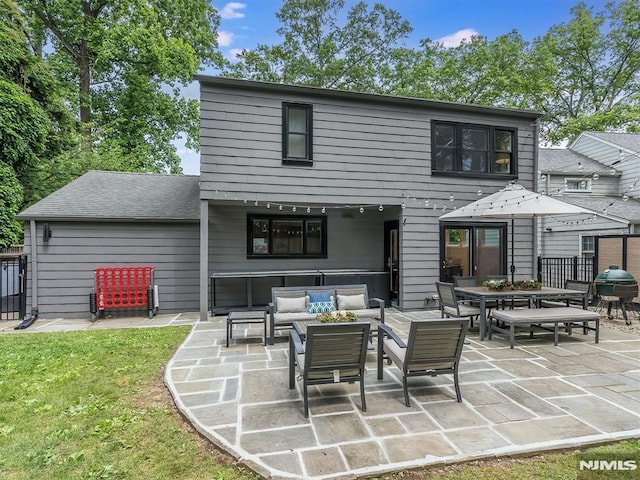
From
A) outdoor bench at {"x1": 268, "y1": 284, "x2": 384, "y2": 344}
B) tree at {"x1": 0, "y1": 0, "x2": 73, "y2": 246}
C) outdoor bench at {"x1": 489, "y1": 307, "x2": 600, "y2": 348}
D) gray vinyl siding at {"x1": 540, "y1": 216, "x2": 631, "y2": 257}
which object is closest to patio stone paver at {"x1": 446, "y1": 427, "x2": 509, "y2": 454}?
outdoor bench at {"x1": 268, "y1": 284, "x2": 384, "y2": 344}

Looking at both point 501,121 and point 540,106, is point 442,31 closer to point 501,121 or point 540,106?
point 540,106

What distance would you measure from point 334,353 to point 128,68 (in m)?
18.2

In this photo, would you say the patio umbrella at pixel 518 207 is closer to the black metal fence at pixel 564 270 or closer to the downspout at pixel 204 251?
the black metal fence at pixel 564 270

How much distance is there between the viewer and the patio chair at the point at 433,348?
334cm

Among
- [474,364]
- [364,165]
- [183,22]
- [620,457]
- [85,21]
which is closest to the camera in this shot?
[620,457]

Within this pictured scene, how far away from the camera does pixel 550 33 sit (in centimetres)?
2011

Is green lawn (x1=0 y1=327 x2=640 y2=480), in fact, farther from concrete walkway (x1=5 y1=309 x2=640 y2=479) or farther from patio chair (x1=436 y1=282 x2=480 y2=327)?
patio chair (x1=436 y1=282 x2=480 y2=327)

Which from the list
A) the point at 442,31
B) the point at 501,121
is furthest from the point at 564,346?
the point at 442,31

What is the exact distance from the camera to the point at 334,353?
3.19 metres

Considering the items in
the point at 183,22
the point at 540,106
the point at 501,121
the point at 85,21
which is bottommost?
the point at 501,121

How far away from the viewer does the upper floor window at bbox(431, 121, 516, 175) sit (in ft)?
27.7

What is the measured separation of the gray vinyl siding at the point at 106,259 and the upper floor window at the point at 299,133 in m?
3.02

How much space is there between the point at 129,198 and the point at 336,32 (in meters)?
16.0

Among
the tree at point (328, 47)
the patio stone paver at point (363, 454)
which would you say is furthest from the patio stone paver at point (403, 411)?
the tree at point (328, 47)
